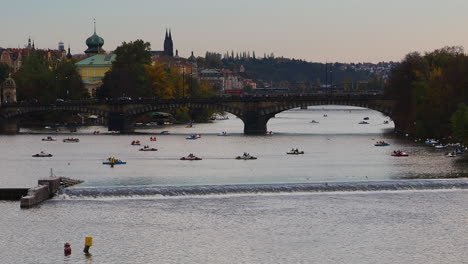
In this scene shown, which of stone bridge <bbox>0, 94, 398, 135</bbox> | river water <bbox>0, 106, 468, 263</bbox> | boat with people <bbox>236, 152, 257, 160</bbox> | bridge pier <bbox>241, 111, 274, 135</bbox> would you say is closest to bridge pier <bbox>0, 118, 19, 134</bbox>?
stone bridge <bbox>0, 94, 398, 135</bbox>

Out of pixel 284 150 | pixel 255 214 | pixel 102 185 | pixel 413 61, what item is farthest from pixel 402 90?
pixel 255 214

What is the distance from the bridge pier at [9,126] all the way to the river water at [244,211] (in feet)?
158

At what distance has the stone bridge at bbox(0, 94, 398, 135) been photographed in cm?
15888

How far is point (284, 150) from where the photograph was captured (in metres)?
126

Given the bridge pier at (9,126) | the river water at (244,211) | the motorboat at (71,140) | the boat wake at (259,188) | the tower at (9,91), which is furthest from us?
the tower at (9,91)

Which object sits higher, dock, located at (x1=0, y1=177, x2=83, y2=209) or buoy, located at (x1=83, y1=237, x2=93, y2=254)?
dock, located at (x1=0, y1=177, x2=83, y2=209)

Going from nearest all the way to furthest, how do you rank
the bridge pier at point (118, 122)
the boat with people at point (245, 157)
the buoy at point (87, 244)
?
1. the buoy at point (87, 244)
2. the boat with people at point (245, 157)
3. the bridge pier at point (118, 122)

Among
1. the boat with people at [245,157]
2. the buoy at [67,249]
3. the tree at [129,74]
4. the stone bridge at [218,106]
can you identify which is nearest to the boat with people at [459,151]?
the boat with people at [245,157]

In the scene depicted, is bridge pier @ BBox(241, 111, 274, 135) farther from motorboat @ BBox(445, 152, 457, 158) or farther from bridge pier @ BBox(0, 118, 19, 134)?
motorboat @ BBox(445, 152, 457, 158)

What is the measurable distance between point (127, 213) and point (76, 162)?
37.9 meters

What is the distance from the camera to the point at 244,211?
241ft

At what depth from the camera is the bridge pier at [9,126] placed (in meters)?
164

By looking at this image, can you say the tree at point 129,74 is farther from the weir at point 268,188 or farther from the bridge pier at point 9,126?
the weir at point 268,188

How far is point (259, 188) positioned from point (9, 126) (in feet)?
296
